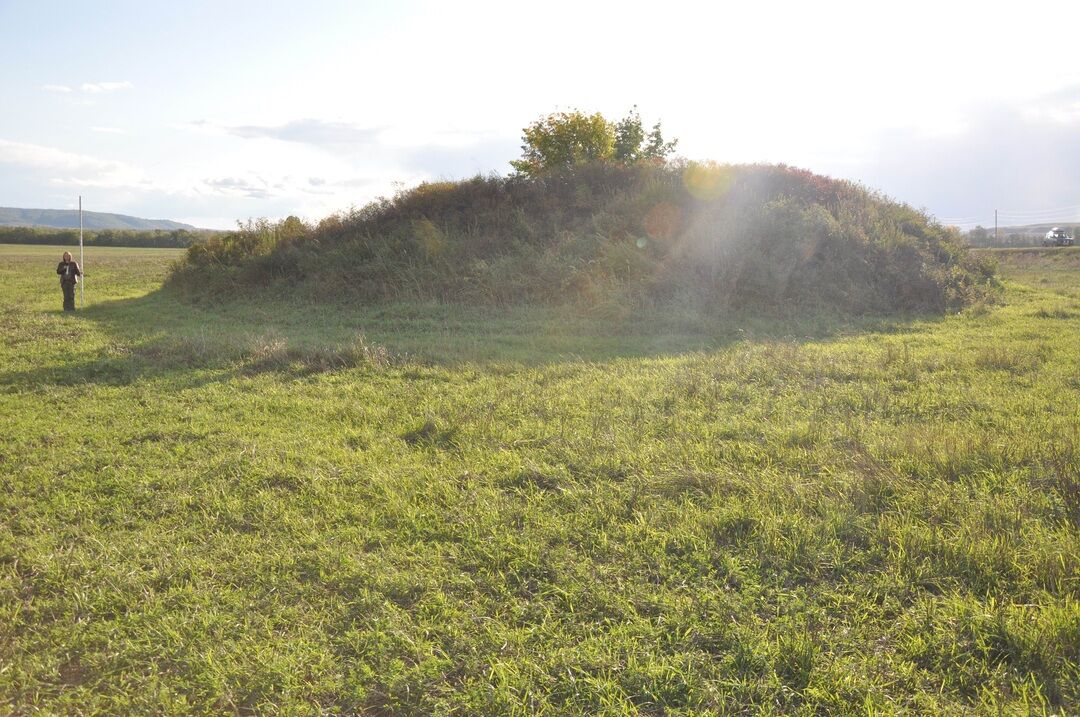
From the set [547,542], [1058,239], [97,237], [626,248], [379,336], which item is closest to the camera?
[547,542]

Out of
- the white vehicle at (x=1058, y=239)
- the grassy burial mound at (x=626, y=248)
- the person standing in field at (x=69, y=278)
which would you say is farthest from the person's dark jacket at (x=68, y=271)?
the white vehicle at (x=1058, y=239)

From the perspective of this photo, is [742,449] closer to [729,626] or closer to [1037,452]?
[1037,452]

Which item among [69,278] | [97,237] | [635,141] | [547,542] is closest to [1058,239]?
[635,141]

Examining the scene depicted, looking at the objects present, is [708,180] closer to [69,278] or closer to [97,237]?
[69,278]

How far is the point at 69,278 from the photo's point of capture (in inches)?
600

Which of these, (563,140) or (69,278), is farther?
(563,140)

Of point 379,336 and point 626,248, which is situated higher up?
point 626,248

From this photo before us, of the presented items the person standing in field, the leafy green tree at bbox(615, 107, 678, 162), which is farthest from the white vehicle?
the person standing in field

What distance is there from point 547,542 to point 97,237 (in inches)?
2939

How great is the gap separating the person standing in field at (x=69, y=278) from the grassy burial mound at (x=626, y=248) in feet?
11.8

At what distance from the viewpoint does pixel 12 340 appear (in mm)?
10680

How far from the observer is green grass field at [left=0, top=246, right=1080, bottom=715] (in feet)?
9.26

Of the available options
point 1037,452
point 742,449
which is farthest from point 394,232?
point 1037,452

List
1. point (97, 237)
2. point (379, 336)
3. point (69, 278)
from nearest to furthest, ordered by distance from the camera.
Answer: point (379, 336)
point (69, 278)
point (97, 237)
